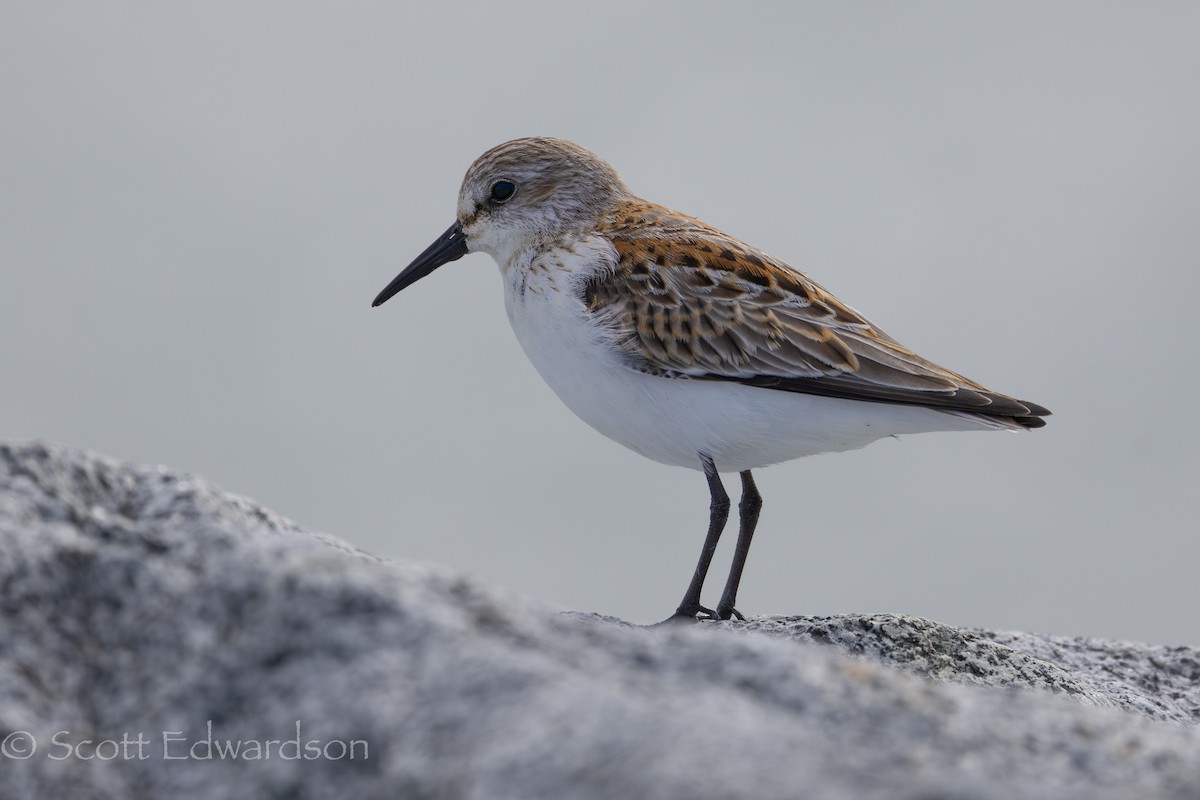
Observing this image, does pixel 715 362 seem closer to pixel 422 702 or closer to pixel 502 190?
pixel 502 190

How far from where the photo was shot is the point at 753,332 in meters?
7.27

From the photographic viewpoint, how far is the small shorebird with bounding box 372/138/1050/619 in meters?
7.12

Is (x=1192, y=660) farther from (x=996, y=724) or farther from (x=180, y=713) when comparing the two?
(x=180, y=713)

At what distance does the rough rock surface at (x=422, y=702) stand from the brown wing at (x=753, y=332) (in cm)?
388

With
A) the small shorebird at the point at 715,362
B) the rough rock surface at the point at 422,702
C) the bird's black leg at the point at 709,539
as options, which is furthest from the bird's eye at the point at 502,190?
the rough rock surface at the point at 422,702

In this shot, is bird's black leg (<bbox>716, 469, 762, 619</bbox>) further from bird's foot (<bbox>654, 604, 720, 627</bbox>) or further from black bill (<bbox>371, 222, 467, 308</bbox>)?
black bill (<bbox>371, 222, 467, 308</bbox>)

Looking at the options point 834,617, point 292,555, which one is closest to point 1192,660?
point 834,617

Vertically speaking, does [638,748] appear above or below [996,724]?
below

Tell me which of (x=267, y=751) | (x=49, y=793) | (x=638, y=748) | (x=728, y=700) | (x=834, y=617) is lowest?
(x=49, y=793)

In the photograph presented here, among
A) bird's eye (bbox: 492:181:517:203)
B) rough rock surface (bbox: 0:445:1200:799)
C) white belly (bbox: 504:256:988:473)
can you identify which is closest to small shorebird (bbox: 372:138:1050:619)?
white belly (bbox: 504:256:988:473)

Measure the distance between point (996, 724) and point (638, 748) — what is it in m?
0.91

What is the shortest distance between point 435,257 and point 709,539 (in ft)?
9.72

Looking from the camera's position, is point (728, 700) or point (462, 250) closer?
point (728, 700)

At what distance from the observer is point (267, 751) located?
9.39 feet
